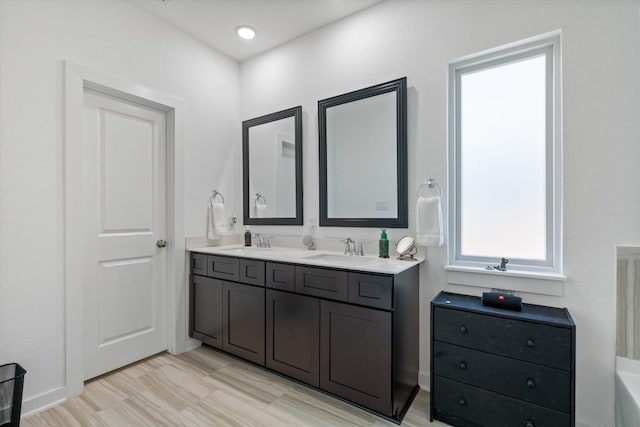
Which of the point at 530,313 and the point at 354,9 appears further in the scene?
the point at 354,9

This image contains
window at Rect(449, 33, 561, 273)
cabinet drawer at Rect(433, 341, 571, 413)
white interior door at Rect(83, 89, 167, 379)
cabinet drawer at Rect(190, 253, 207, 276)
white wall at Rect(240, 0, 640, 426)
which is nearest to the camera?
cabinet drawer at Rect(433, 341, 571, 413)

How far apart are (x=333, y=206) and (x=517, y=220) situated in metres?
1.29

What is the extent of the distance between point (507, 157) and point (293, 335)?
71.4 inches

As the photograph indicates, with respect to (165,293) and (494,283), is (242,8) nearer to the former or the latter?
(165,293)

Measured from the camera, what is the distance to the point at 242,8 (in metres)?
2.36

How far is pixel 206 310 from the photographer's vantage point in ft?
8.53

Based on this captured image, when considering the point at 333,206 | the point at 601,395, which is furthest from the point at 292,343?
the point at 601,395

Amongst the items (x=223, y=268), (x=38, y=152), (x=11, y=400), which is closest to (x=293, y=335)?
(x=223, y=268)

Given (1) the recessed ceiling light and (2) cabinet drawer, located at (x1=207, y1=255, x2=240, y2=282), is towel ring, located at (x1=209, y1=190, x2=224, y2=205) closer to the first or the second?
(2) cabinet drawer, located at (x1=207, y1=255, x2=240, y2=282)

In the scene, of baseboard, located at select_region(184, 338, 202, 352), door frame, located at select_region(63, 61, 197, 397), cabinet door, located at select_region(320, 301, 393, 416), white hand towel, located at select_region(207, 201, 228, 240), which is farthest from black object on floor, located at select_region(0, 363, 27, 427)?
cabinet door, located at select_region(320, 301, 393, 416)

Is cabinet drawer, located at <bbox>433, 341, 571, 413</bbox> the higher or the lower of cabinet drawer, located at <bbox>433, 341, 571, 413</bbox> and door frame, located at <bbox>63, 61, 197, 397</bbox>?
the lower

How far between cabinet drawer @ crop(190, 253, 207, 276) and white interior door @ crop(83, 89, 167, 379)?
24cm

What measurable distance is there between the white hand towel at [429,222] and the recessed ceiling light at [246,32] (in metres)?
2.05

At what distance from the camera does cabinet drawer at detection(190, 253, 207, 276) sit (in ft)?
8.56
